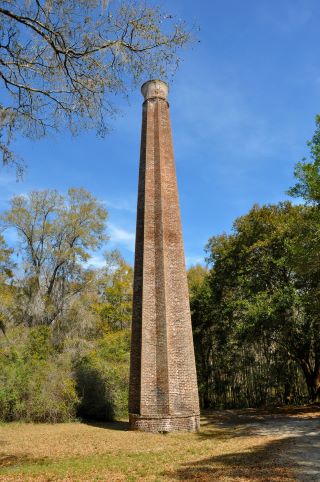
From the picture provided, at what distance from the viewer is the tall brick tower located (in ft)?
41.0

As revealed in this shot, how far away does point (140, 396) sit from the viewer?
12664 millimetres

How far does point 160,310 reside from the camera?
13555mm

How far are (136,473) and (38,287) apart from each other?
1681cm

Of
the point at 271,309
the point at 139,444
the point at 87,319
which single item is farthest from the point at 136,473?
the point at 87,319

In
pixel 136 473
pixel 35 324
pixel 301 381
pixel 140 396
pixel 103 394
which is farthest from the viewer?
pixel 301 381

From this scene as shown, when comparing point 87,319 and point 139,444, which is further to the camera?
point 87,319

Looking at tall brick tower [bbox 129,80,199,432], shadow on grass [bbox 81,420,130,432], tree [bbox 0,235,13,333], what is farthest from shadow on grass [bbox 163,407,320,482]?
tree [bbox 0,235,13,333]

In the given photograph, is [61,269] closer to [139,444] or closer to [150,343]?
[150,343]

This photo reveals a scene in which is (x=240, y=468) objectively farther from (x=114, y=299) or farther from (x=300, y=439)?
(x=114, y=299)

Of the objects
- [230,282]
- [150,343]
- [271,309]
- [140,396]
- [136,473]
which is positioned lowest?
[136,473]

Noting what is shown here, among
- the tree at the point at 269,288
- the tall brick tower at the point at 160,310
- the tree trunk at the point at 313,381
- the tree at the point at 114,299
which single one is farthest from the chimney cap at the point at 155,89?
the tree trunk at the point at 313,381

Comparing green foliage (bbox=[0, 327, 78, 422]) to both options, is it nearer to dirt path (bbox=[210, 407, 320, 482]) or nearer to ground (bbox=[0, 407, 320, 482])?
ground (bbox=[0, 407, 320, 482])

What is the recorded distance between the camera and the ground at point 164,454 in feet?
21.6

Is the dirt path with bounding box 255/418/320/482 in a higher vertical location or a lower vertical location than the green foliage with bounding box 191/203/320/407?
Answer: lower
